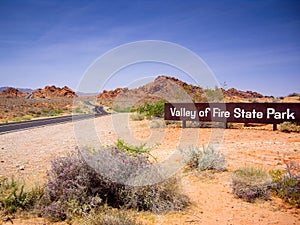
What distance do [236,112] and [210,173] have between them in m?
8.92

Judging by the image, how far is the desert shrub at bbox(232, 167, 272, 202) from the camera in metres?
5.33

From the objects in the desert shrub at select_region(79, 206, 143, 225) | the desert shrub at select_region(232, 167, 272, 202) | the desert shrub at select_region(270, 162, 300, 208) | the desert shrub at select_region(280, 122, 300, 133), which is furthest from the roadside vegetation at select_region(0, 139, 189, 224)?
the desert shrub at select_region(280, 122, 300, 133)

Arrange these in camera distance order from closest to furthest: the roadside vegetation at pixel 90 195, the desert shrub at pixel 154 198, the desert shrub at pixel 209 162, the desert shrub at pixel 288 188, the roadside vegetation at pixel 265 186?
the roadside vegetation at pixel 90 195 → the desert shrub at pixel 154 198 → the desert shrub at pixel 288 188 → the roadside vegetation at pixel 265 186 → the desert shrub at pixel 209 162

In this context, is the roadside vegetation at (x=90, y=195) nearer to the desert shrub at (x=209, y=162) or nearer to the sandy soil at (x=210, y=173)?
the sandy soil at (x=210, y=173)

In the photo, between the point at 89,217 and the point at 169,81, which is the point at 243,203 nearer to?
the point at 89,217

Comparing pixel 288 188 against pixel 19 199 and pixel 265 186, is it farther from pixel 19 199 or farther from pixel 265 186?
pixel 19 199

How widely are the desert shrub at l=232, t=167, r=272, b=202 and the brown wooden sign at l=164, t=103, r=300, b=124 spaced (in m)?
9.29

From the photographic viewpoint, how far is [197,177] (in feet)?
22.1

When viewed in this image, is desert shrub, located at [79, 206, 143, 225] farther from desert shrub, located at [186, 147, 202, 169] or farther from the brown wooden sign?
the brown wooden sign

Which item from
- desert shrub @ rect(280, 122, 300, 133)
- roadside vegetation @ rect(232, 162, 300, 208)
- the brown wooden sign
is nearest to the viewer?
roadside vegetation @ rect(232, 162, 300, 208)

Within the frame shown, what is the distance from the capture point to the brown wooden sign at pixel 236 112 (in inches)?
553

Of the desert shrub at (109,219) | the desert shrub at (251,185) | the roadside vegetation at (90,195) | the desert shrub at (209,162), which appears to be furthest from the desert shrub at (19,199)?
the desert shrub at (209,162)

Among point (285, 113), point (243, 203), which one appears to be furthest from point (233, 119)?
point (243, 203)

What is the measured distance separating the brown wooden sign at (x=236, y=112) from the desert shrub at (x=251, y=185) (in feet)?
30.5
